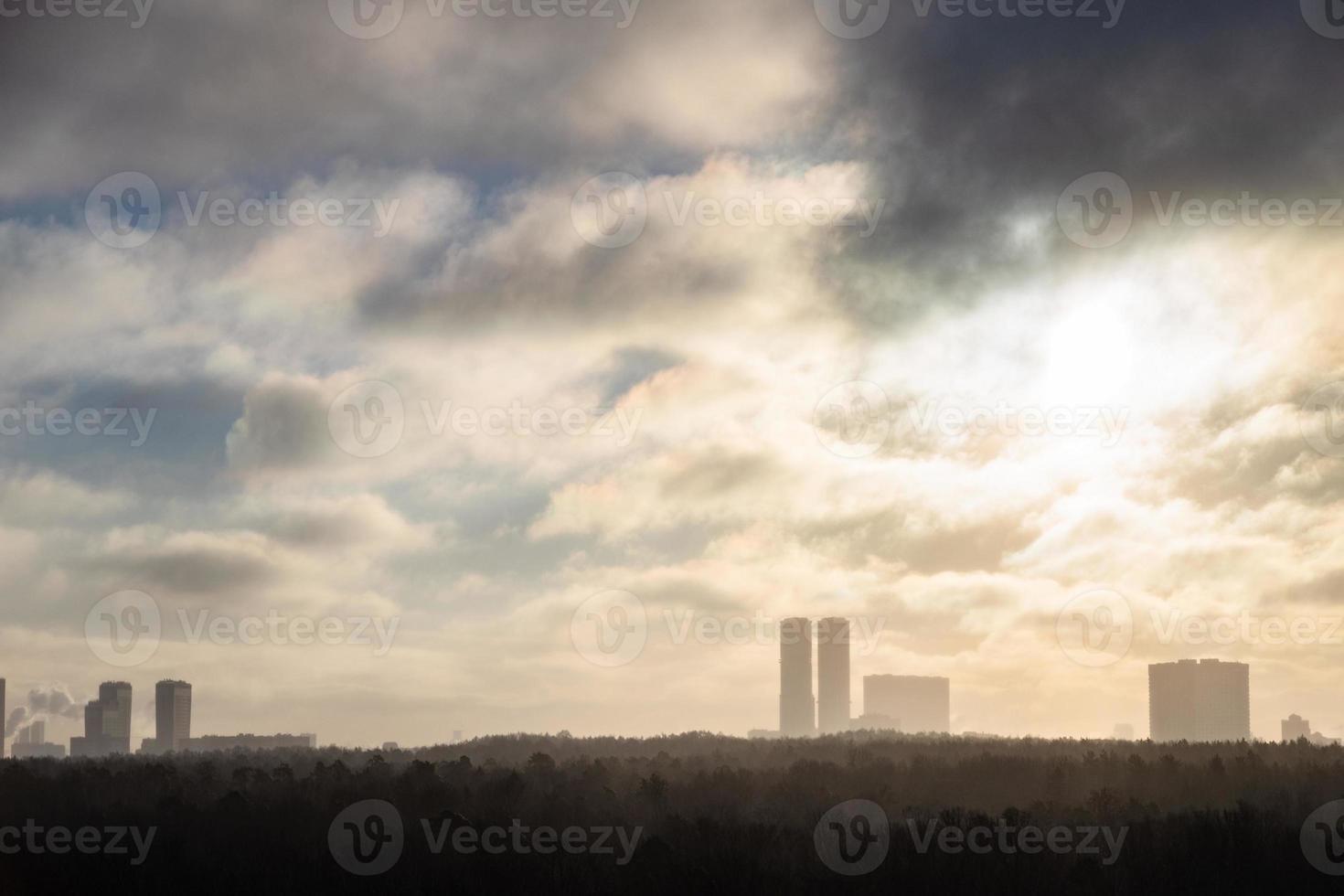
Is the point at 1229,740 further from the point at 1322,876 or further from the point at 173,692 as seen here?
the point at 173,692

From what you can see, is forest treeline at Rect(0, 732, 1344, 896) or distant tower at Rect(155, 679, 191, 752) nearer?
forest treeline at Rect(0, 732, 1344, 896)

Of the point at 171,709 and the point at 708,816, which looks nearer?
the point at 708,816

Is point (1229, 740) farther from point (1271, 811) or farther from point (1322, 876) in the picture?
point (1322, 876)

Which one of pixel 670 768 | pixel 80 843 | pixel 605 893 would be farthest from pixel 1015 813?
pixel 80 843

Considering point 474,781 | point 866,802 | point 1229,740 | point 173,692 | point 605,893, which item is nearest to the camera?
point 605,893

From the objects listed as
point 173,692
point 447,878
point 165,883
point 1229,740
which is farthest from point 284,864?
point 173,692

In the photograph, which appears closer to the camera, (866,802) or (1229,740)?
(866,802)

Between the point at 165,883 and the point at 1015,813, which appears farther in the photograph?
the point at 1015,813

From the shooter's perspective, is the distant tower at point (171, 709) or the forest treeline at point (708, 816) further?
the distant tower at point (171, 709)

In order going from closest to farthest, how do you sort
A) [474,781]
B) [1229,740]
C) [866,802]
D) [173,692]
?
[866,802] < [474,781] < [1229,740] < [173,692]
